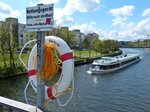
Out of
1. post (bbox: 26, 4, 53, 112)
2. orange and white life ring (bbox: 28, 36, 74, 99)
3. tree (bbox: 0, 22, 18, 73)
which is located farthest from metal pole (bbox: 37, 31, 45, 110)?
tree (bbox: 0, 22, 18, 73)

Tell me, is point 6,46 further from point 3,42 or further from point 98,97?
point 98,97

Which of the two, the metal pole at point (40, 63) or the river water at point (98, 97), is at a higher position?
the metal pole at point (40, 63)

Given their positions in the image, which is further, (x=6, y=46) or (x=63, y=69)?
(x=6, y=46)

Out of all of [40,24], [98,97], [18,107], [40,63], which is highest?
[40,24]

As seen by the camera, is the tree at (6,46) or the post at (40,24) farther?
the tree at (6,46)

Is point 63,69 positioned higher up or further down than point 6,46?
higher up

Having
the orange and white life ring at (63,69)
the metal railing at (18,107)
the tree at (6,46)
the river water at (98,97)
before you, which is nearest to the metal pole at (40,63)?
the metal railing at (18,107)

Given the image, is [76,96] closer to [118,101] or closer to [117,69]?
[118,101]

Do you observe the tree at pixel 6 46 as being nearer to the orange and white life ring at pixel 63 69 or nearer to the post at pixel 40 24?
the orange and white life ring at pixel 63 69

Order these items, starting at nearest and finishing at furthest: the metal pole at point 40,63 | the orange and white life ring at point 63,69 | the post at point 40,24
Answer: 1. the post at point 40,24
2. the metal pole at point 40,63
3. the orange and white life ring at point 63,69

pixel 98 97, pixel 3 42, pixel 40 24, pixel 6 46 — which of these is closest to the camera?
pixel 40 24

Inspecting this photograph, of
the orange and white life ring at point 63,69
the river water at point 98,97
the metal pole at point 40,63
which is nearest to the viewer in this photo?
the metal pole at point 40,63

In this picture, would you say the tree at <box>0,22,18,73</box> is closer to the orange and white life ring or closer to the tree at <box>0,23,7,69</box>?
the tree at <box>0,23,7,69</box>

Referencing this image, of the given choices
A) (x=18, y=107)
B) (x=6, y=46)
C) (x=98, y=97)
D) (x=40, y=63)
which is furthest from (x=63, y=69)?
(x=6, y=46)
